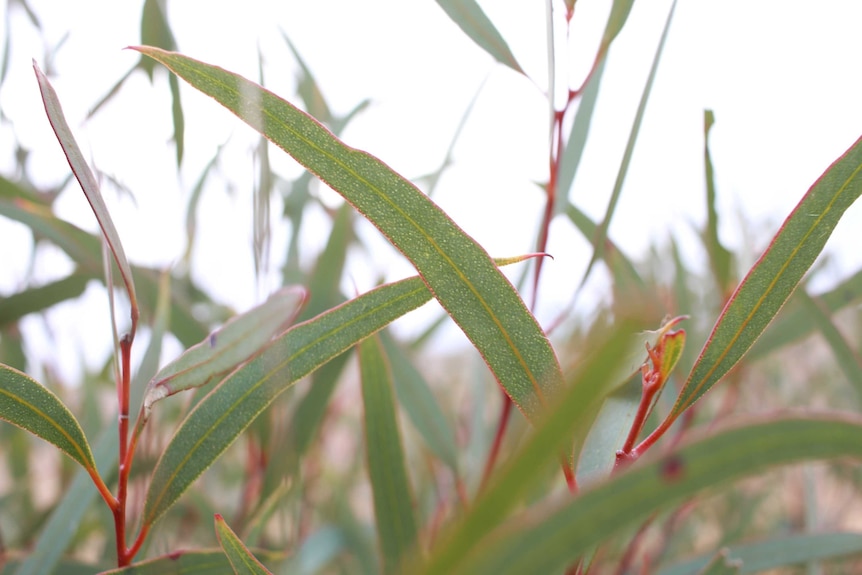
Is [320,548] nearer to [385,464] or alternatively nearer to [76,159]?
[385,464]

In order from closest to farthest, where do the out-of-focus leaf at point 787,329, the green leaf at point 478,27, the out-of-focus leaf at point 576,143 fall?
the green leaf at point 478,27 → the out-of-focus leaf at point 576,143 → the out-of-focus leaf at point 787,329

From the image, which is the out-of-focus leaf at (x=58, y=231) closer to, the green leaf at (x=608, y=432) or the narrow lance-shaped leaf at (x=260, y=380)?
the narrow lance-shaped leaf at (x=260, y=380)

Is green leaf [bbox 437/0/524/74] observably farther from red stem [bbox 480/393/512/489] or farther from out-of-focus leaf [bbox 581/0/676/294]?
red stem [bbox 480/393/512/489]

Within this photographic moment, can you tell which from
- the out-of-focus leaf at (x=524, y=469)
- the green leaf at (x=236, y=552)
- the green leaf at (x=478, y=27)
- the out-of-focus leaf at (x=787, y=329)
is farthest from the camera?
the out-of-focus leaf at (x=787, y=329)

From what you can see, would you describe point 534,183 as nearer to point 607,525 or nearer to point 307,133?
point 307,133

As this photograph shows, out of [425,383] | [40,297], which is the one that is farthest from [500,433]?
[40,297]

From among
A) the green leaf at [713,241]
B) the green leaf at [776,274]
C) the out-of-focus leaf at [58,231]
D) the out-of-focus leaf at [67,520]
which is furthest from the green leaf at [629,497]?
the out-of-focus leaf at [58,231]

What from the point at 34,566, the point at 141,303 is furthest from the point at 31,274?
the point at 34,566
